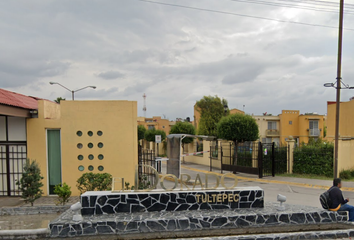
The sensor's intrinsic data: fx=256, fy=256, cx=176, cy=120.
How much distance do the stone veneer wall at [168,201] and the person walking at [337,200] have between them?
1.88 metres

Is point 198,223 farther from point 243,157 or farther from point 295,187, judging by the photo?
point 243,157

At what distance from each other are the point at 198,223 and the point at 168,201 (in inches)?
42.8

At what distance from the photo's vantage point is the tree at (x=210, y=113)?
106 ft

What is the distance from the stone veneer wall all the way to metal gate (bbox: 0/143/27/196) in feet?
18.8

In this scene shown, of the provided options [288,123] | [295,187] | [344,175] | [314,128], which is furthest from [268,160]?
[314,128]

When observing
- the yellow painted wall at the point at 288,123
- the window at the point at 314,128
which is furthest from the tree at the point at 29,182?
the window at the point at 314,128

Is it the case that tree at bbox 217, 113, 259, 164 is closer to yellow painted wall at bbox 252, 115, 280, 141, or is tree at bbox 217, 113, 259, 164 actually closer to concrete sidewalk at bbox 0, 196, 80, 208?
concrete sidewalk at bbox 0, 196, 80, 208

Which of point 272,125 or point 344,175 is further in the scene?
point 272,125

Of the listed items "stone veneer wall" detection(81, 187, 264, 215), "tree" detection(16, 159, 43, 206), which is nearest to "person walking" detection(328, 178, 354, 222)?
"stone veneer wall" detection(81, 187, 264, 215)

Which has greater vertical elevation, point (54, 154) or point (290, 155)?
point (54, 154)

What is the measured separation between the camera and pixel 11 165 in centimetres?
1127

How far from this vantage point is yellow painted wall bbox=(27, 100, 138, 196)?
11.1 meters

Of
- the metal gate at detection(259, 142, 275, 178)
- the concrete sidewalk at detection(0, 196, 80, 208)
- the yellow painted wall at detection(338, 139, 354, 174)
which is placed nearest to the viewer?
the concrete sidewalk at detection(0, 196, 80, 208)

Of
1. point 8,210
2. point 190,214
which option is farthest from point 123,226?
point 8,210
